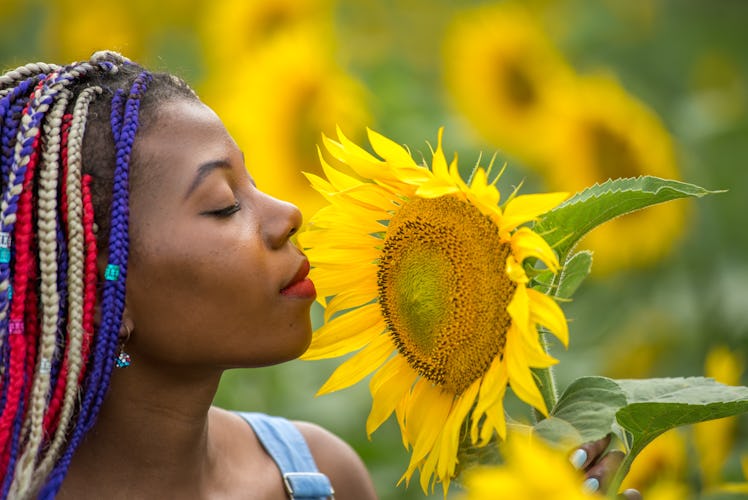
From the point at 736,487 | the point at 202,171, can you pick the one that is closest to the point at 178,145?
the point at 202,171

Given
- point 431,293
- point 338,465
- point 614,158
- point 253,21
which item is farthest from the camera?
point 253,21

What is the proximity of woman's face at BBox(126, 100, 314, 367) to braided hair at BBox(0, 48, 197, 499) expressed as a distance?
2 cm

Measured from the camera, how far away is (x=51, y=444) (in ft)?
4.19

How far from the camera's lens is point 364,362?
133 centimetres

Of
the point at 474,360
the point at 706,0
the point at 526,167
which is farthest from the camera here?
the point at 706,0

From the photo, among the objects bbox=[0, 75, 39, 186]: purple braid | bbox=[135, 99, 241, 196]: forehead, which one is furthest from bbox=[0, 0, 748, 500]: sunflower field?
bbox=[0, 75, 39, 186]: purple braid

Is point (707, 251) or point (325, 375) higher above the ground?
point (707, 251)

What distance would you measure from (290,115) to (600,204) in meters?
1.68

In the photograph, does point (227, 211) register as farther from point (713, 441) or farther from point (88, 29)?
point (88, 29)

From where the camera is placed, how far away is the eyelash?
131 cm

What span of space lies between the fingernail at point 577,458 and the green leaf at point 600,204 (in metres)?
0.18

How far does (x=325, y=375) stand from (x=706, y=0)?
1.61 m

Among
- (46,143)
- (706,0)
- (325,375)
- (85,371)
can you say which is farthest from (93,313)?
(706,0)

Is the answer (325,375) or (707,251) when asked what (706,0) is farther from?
(325,375)
